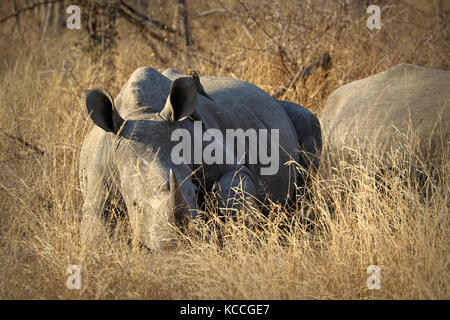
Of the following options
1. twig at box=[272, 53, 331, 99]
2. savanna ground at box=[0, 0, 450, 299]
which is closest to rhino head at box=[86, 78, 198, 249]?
savanna ground at box=[0, 0, 450, 299]

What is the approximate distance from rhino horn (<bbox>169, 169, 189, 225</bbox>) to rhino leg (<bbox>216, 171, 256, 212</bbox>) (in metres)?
0.59

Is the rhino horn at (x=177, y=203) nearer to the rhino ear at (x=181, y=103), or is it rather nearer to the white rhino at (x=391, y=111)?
the rhino ear at (x=181, y=103)

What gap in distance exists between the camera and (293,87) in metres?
7.54

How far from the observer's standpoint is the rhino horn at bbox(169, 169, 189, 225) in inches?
128

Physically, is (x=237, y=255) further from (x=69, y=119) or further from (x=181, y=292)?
(x=69, y=119)

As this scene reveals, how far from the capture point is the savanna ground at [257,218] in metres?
3.15

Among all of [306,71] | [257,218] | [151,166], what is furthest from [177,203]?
[306,71]

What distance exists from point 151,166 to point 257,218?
109cm

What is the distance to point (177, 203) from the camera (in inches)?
129

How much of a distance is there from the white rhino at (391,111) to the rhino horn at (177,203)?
239cm

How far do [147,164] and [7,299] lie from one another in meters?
1.04

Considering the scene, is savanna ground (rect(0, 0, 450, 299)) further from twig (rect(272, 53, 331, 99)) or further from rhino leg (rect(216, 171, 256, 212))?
rhino leg (rect(216, 171, 256, 212))

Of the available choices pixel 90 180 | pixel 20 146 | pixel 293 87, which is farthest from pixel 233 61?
pixel 90 180

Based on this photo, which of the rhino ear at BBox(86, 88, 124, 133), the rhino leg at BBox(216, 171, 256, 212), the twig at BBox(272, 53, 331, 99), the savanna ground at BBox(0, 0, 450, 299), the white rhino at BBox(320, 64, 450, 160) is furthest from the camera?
the twig at BBox(272, 53, 331, 99)
